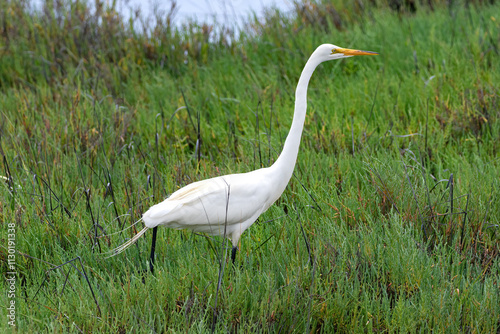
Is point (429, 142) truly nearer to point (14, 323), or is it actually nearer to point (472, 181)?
point (472, 181)

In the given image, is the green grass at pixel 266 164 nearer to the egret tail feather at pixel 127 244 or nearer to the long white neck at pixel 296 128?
the egret tail feather at pixel 127 244

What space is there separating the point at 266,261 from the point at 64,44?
4.26 m

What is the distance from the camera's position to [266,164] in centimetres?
357

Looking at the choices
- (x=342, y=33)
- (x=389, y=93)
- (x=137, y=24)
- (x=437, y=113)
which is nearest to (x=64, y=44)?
(x=137, y=24)

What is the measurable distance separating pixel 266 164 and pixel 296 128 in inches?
38.4

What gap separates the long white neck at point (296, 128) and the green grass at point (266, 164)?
32cm

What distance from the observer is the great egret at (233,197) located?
2.52 meters

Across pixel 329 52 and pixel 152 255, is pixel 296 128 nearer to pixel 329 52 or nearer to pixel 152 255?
pixel 329 52

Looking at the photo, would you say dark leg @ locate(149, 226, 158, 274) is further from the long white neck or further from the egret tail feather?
the long white neck

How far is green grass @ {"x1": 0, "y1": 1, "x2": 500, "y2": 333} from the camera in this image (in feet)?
7.70

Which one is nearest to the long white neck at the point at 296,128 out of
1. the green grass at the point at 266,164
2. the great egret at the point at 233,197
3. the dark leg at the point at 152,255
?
the great egret at the point at 233,197

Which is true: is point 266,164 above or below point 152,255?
above

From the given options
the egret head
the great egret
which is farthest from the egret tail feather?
the egret head

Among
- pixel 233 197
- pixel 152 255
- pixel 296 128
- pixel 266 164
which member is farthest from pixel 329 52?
pixel 152 255
